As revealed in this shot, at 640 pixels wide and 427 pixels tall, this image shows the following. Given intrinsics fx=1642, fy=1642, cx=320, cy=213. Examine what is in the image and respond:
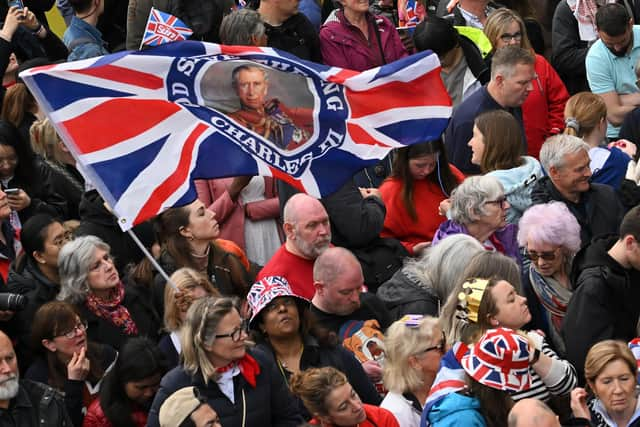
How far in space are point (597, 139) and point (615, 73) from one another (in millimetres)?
1597

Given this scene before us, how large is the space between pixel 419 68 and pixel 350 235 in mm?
1111

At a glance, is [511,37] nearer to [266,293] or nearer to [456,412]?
[266,293]

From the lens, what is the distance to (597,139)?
431 inches

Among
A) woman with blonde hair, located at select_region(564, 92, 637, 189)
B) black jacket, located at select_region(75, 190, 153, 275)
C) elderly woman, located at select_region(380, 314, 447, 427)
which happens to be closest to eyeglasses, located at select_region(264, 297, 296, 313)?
elderly woman, located at select_region(380, 314, 447, 427)

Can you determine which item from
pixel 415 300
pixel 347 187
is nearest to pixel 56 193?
pixel 347 187

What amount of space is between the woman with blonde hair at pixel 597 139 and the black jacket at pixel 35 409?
13.0 ft

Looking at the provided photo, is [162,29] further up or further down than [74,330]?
further up

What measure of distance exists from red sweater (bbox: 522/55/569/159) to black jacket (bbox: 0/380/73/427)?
4702mm

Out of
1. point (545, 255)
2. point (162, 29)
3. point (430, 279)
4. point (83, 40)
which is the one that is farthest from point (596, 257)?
point (83, 40)

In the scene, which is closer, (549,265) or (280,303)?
(280,303)

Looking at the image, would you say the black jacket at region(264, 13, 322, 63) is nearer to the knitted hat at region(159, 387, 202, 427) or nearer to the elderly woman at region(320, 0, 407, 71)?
the elderly woman at region(320, 0, 407, 71)

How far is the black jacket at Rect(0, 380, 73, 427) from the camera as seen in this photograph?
8320 millimetres

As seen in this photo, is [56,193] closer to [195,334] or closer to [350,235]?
[350,235]

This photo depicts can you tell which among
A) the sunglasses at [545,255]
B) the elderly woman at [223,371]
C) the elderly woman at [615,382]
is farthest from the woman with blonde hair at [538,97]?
the elderly woman at [223,371]
